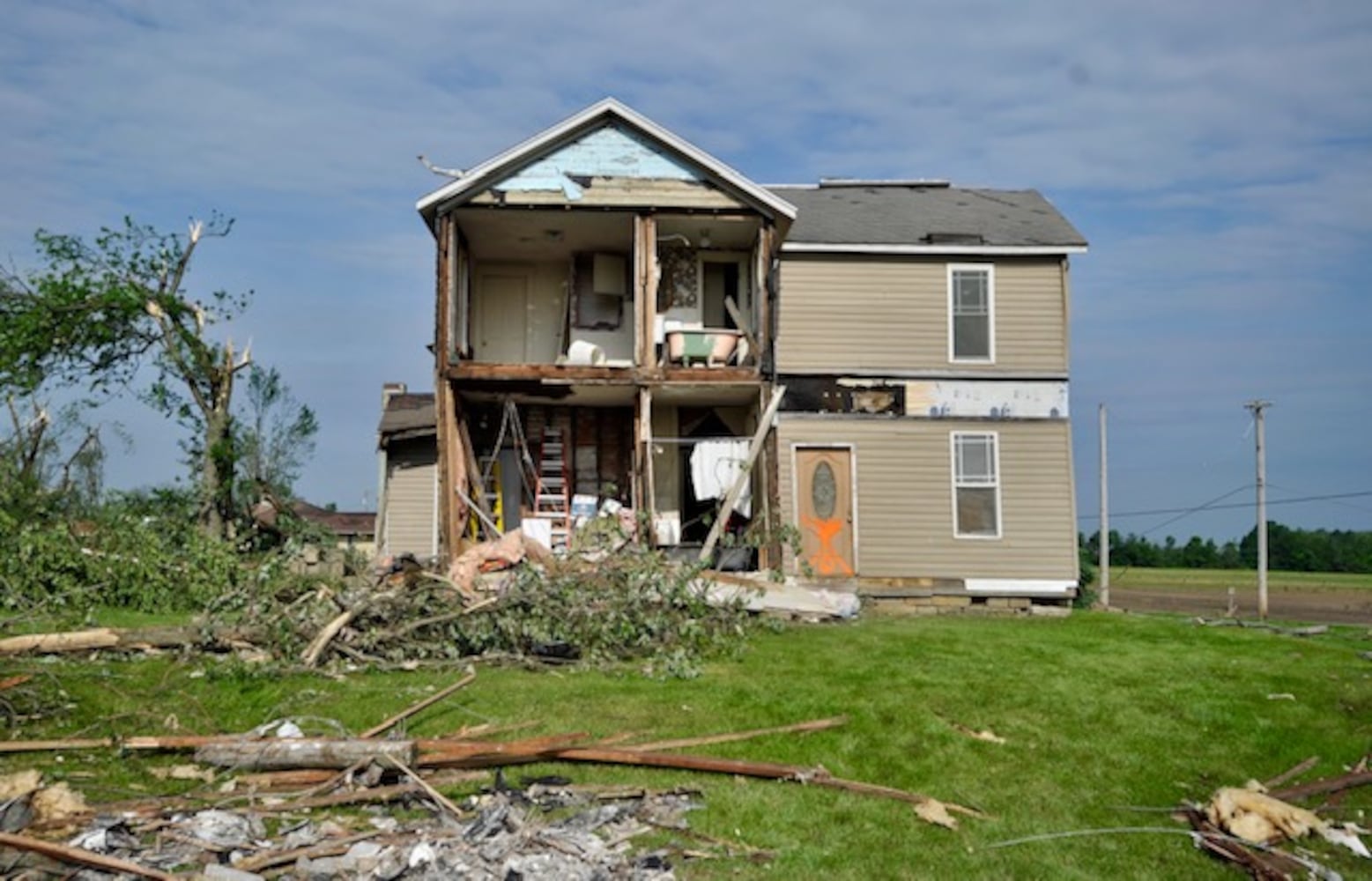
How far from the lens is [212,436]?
22.0 metres

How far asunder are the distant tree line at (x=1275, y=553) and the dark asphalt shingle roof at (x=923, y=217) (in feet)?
189

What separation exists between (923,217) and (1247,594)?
3424 cm

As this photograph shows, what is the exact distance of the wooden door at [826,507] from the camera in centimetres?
1745

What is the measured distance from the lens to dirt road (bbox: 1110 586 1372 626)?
31.8 meters

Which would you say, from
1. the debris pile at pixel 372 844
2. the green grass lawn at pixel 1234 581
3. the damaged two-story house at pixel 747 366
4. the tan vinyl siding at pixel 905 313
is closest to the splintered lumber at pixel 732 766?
the debris pile at pixel 372 844

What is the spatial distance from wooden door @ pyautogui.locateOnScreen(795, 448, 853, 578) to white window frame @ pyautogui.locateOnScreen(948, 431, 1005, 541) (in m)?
1.68

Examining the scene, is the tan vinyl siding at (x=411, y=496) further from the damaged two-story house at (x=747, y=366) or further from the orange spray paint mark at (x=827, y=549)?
the orange spray paint mark at (x=827, y=549)

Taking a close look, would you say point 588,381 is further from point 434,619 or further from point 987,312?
point 987,312

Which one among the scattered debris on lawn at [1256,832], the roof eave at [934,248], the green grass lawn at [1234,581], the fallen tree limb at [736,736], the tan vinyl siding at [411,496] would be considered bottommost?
the green grass lawn at [1234,581]

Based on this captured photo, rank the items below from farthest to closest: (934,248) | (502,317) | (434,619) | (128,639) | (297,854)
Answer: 1. (502,317)
2. (934,248)
3. (434,619)
4. (128,639)
5. (297,854)

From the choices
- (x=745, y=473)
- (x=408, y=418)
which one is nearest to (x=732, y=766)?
(x=745, y=473)

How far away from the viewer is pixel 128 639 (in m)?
10.6

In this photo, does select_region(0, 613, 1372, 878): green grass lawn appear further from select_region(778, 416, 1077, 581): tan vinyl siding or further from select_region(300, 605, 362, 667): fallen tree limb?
select_region(778, 416, 1077, 581): tan vinyl siding

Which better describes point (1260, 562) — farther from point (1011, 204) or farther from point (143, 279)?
point (143, 279)
